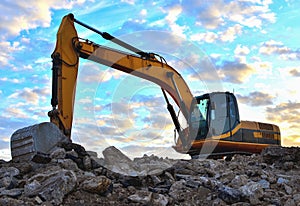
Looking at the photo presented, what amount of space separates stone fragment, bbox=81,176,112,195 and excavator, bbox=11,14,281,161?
8.40 feet

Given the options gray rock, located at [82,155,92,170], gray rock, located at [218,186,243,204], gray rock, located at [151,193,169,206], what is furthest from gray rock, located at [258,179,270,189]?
gray rock, located at [82,155,92,170]

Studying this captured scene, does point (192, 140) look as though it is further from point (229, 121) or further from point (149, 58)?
point (149, 58)

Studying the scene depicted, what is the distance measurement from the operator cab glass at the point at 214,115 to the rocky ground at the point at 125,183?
11.2 feet

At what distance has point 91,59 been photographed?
10.6 metres

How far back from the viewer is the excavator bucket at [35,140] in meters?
8.09

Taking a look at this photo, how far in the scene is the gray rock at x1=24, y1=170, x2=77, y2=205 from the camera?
5926mm

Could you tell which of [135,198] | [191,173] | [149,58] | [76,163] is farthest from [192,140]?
[135,198]

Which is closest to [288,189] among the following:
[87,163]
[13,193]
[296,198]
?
[296,198]

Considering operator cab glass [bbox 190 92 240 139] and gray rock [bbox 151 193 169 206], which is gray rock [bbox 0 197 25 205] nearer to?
gray rock [bbox 151 193 169 206]

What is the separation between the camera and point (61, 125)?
912 cm

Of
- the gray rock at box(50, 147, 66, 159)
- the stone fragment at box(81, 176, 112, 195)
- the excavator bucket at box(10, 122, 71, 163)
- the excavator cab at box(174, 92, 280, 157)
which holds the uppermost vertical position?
the excavator cab at box(174, 92, 280, 157)

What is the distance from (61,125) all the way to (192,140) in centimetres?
478

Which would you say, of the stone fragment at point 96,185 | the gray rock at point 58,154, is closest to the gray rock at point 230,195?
the stone fragment at point 96,185

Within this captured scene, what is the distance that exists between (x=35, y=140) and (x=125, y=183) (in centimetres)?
216
